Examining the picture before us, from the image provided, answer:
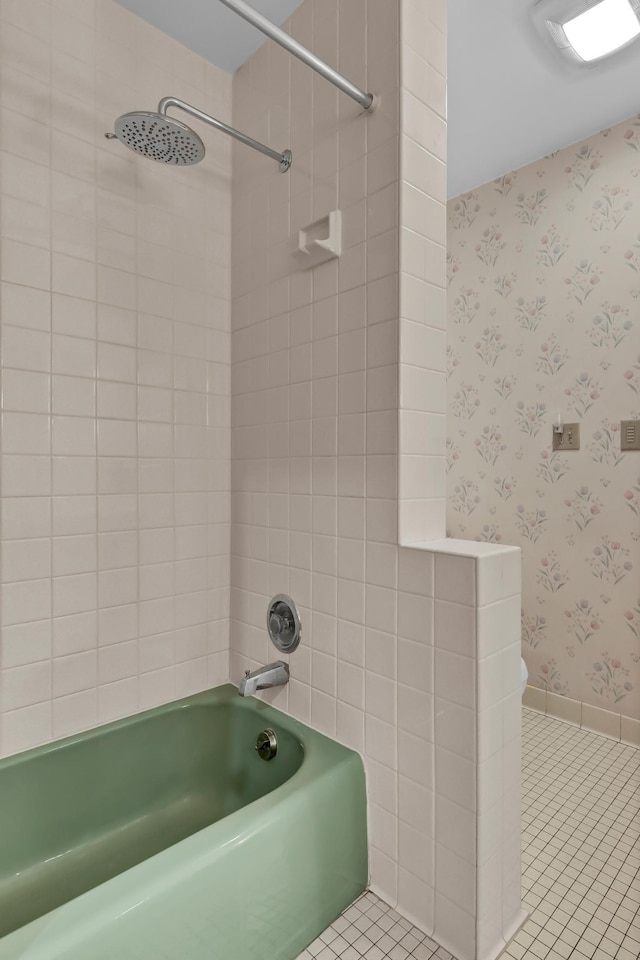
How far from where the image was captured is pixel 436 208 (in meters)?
1.28

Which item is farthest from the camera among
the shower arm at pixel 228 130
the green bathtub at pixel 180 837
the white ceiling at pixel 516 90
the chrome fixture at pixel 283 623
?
the white ceiling at pixel 516 90

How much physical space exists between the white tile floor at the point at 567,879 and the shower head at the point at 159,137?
1.73 metres

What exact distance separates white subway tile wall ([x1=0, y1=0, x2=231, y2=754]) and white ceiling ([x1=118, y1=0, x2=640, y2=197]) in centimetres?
10

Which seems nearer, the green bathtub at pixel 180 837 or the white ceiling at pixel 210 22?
the green bathtub at pixel 180 837

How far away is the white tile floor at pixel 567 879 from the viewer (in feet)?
3.59

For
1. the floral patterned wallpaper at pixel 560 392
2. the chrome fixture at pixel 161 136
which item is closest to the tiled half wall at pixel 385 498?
the chrome fixture at pixel 161 136

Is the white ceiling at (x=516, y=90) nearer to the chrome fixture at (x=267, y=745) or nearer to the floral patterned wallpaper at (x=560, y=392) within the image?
the floral patterned wallpaper at (x=560, y=392)

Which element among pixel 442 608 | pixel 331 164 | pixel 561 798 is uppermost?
pixel 331 164

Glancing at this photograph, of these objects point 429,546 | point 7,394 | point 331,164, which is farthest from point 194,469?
point 331,164

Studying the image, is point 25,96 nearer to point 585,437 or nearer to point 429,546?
point 429,546

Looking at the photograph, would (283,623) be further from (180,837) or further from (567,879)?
(567,879)

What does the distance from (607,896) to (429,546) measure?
0.95 meters

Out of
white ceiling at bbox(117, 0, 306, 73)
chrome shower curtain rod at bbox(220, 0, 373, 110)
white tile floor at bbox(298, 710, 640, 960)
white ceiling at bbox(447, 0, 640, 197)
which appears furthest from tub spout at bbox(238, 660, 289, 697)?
white ceiling at bbox(447, 0, 640, 197)

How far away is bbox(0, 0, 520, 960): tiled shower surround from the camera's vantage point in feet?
3.69
